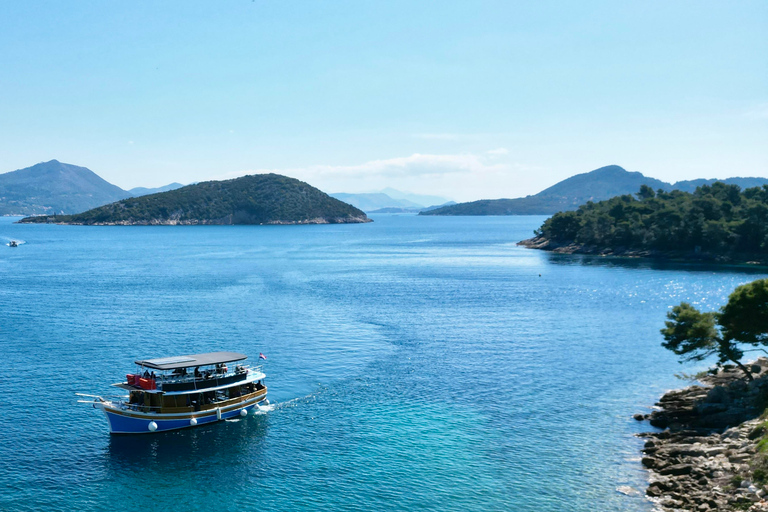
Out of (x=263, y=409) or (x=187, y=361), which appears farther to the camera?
(x=263, y=409)

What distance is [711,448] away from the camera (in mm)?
44406

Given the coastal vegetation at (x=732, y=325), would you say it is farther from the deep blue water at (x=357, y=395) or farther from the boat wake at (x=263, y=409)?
the boat wake at (x=263, y=409)

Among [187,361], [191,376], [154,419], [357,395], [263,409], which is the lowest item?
[263,409]

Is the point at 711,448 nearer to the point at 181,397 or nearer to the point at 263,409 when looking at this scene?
the point at 263,409

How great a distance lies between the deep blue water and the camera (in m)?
41.6

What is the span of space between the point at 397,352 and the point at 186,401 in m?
31.3

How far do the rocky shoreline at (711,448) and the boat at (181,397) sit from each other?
36577mm

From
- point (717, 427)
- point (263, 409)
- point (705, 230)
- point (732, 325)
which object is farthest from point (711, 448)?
point (705, 230)

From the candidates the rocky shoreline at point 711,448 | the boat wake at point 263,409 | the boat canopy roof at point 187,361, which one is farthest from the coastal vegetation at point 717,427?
the boat canopy roof at point 187,361

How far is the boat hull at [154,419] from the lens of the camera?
5100 centimetres

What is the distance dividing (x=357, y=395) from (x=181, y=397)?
58.0ft

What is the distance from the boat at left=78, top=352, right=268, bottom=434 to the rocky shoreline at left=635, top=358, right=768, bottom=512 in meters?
36.6

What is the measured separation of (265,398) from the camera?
58.5 m

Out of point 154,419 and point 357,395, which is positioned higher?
point 154,419
